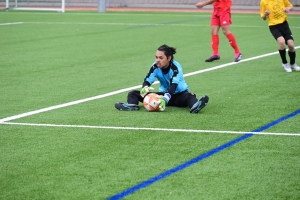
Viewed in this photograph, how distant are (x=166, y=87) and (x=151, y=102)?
29.3 inches

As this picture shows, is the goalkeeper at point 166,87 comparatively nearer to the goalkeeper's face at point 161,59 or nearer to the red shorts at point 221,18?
the goalkeeper's face at point 161,59

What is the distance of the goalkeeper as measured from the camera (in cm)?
1039

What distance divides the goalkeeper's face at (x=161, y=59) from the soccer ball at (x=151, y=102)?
1.49 feet

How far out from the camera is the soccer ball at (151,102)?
10.2 m

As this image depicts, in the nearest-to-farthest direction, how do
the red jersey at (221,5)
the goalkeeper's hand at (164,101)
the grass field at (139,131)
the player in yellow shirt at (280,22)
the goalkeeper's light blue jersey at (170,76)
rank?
1. the grass field at (139,131)
2. the goalkeeper's hand at (164,101)
3. the goalkeeper's light blue jersey at (170,76)
4. the player in yellow shirt at (280,22)
5. the red jersey at (221,5)

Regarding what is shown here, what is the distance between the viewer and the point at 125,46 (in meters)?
20.1

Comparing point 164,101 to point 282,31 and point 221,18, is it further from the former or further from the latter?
point 221,18

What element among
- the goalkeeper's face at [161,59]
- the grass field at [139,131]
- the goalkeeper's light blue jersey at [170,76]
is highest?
the goalkeeper's face at [161,59]

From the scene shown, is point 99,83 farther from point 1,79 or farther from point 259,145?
point 259,145

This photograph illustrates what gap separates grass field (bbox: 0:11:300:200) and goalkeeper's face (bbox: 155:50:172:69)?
0.65 meters

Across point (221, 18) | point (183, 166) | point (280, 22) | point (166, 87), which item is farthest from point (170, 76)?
point (221, 18)

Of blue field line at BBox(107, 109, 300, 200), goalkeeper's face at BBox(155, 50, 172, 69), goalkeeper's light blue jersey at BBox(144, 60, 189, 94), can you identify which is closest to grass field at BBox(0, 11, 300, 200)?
blue field line at BBox(107, 109, 300, 200)

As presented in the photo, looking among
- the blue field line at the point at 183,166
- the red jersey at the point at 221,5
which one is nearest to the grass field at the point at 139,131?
the blue field line at the point at 183,166

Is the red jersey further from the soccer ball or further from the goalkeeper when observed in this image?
the soccer ball
